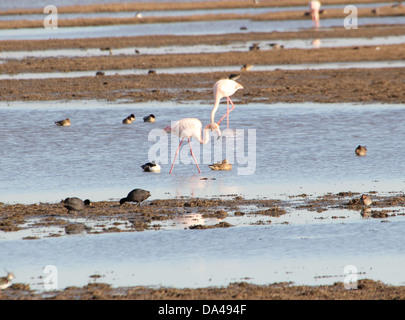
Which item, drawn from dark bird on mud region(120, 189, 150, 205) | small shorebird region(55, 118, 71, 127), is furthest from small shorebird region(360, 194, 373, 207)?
small shorebird region(55, 118, 71, 127)

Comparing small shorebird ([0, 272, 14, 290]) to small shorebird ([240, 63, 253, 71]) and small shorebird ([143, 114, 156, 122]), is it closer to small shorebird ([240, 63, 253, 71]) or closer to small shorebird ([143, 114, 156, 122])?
small shorebird ([143, 114, 156, 122])

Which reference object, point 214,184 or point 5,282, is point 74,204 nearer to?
point 214,184

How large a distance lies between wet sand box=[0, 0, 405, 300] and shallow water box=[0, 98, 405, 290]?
1.16ft

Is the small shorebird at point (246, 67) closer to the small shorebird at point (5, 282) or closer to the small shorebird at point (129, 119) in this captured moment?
the small shorebird at point (129, 119)

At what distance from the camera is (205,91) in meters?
24.9

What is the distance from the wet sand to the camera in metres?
8.55

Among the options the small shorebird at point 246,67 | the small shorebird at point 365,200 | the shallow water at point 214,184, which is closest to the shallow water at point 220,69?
the small shorebird at point 246,67

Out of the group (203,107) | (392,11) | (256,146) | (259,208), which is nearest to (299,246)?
(259,208)

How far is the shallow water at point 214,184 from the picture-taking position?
373 inches

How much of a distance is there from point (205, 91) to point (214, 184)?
11129 millimetres

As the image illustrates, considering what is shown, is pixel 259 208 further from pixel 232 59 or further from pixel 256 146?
pixel 232 59

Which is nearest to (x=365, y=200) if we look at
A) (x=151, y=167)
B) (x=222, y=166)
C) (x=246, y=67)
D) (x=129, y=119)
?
(x=222, y=166)

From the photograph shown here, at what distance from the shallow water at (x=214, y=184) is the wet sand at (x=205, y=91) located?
1.16ft

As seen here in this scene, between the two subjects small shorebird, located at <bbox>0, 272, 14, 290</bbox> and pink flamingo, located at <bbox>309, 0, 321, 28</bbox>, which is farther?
pink flamingo, located at <bbox>309, 0, 321, 28</bbox>
